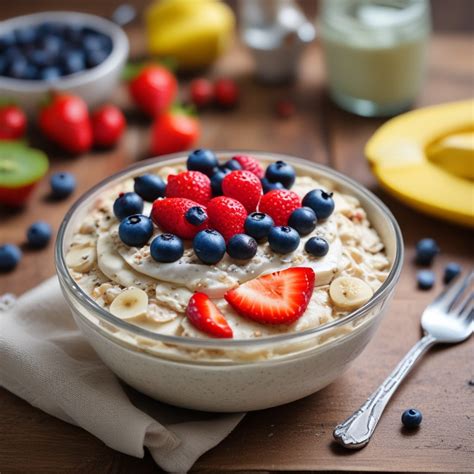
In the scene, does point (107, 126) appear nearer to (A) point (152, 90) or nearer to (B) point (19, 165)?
(A) point (152, 90)

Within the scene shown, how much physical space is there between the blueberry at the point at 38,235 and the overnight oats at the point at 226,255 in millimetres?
437

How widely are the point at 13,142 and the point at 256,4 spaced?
42.2 inches

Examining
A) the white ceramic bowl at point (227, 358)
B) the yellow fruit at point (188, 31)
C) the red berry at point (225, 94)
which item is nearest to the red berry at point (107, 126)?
the red berry at point (225, 94)

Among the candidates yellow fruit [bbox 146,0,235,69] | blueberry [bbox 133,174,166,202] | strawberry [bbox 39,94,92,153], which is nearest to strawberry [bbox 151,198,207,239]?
blueberry [bbox 133,174,166,202]

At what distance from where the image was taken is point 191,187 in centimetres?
174

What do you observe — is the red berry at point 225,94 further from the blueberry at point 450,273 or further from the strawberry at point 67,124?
the blueberry at point 450,273

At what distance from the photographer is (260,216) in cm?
165

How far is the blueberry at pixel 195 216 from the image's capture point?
162 cm

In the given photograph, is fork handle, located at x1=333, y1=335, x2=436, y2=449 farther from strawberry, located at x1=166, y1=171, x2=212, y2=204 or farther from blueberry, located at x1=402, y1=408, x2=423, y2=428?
strawberry, located at x1=166, y1=171, x2=212, y2=204

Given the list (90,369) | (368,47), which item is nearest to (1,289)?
(90,369)

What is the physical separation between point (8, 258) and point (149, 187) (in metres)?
0.59

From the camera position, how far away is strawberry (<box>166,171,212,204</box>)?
174 cm

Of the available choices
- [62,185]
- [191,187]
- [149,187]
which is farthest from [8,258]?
[191,187]

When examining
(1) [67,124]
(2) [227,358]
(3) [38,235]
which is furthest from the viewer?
(1) [67,124]
